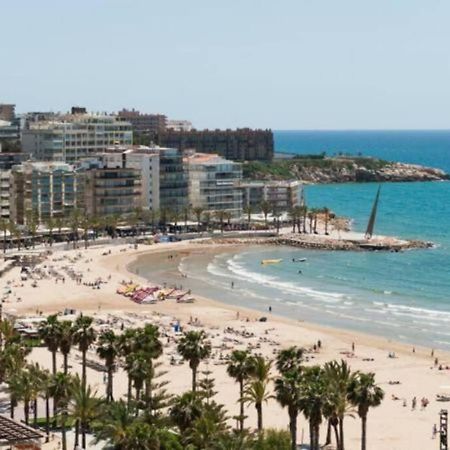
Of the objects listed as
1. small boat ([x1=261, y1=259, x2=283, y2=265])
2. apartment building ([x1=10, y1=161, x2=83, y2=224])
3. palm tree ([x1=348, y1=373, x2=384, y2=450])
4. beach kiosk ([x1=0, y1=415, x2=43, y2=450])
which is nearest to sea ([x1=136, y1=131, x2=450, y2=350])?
small boat ([x1=261, y1=259, x2=283, y2=265])

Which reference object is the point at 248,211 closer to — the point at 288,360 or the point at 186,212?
the point at 186,212

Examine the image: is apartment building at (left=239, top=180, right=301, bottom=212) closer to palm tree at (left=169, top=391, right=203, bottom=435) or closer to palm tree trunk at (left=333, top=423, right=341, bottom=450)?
palm tree trunk at (left=333, top=423, right=341, bottom=450)

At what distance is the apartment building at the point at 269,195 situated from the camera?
188 m

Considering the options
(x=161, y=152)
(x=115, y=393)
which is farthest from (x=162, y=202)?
(x=115, y=393)

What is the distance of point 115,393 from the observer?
67125 mm

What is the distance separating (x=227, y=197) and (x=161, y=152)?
13.8 m

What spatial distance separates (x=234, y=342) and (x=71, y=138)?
109 m

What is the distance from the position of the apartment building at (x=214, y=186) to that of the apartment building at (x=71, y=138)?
18.8 meters

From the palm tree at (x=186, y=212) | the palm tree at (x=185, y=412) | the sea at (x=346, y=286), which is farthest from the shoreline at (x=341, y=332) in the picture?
the palm tree at (x=186, y=212)

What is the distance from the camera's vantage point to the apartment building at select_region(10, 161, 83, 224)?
516ft

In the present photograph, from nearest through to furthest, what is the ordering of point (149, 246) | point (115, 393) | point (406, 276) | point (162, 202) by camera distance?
1. point (115, 393)
2. point (406, 276)
3. point (149, 246)
4. point (162, 202)

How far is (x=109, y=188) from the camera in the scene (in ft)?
541

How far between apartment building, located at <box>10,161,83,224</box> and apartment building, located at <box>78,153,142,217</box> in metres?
1.97

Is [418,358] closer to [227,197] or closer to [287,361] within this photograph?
[287,361]
